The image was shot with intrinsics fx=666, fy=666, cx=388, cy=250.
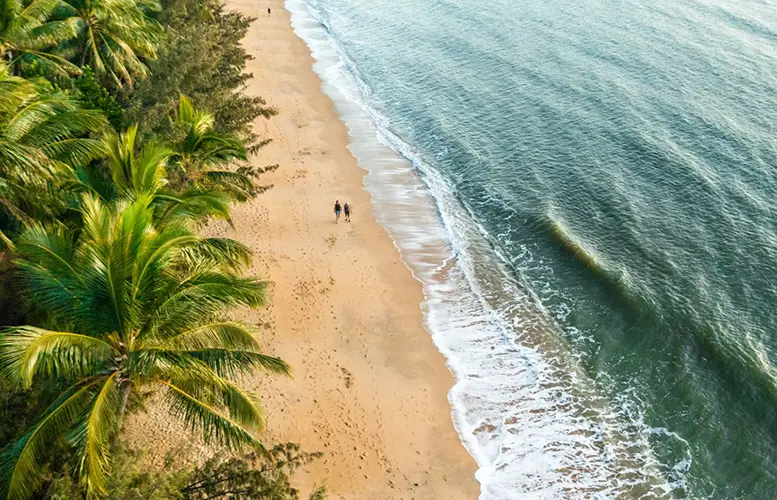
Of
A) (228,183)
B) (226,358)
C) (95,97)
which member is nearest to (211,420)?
(226,358)

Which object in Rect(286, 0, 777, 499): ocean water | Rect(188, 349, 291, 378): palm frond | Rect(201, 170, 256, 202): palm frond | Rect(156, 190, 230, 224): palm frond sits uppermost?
Rect(156, 190, 230, 224): palm frond

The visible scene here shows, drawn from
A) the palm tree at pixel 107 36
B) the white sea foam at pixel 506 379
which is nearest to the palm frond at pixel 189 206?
the white sea foam at pixel 506 379

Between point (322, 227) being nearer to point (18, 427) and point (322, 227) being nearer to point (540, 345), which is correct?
point (540, 345)

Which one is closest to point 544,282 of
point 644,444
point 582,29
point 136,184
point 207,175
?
point 644,444

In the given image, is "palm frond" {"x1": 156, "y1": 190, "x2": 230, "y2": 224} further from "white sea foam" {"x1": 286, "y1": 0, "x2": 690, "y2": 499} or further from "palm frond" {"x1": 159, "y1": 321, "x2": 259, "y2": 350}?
"white sea foam" {"x1": 286, "y1": 0, "x2": 690, "y2": 499}

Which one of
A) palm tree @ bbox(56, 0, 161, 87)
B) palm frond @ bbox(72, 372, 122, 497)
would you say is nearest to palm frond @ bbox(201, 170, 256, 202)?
palm tree @ bbox(56, 0, 161, 87)

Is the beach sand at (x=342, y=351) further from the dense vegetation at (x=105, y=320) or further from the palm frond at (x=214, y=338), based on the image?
the palm frond at (x=214, y=338)
